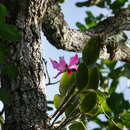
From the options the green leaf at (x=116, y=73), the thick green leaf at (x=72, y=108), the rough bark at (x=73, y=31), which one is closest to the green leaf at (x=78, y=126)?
the thick green leaf at (x=72, y=108)

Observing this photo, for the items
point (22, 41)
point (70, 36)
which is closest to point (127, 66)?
point (22, 41)

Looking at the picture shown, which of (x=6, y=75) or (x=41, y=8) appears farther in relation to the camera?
(x=41, y=8)

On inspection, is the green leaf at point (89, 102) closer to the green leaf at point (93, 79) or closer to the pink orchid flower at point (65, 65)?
the green leaf at point (93, 79)

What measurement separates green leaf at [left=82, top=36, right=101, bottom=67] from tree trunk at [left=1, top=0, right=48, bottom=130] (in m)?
0.18

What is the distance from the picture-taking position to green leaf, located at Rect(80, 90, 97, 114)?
0.91 m

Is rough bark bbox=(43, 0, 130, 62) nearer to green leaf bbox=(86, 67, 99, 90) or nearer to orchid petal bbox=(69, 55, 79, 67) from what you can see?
orchid petal bbox=(69, 55, 79, 67)

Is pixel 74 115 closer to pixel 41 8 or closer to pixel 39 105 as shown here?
pixel 39 105

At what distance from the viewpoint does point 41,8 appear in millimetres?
1197

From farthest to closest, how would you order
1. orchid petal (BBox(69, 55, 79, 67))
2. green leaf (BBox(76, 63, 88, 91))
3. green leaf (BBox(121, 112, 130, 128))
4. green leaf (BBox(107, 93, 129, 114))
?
green leaf (BBox(121, 112, 130, 128)), orchid petal (BBox(69, 55, 79, 67)), green leaf (BBox(107, 93, 129, 114)), green leaf (BBox(76, 63, 88, 91))

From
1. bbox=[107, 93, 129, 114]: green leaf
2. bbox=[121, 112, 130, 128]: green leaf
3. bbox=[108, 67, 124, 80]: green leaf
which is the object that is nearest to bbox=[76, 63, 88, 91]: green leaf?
bbox=[107, 93, 129, 114]: green leaf

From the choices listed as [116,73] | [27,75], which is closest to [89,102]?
[27,75]

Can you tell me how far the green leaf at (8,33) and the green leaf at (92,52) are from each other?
20cm

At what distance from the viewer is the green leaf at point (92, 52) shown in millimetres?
855

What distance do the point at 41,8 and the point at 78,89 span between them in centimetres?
40
